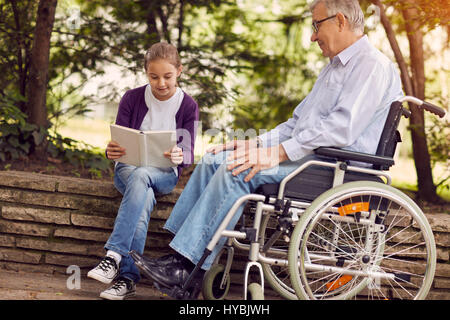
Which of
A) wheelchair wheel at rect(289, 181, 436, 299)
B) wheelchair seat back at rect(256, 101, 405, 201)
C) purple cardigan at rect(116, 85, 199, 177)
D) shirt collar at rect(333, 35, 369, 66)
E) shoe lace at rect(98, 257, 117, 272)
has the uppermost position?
shirt collar at rect(333, 35, 369, 66)

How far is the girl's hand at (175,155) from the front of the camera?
108 inches

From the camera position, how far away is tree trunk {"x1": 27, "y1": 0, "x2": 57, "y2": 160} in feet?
12.7

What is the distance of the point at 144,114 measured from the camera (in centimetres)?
301

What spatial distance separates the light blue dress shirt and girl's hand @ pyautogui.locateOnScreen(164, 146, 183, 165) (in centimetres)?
56

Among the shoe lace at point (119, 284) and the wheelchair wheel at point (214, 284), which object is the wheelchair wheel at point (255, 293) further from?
the shoe lace at point (119, 284)

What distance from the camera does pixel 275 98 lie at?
571 centimetres

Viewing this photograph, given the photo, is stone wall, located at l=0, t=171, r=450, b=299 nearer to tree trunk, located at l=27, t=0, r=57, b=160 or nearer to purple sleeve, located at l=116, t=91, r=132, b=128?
purple sleeve, located at l=116, t=91, r=132, b=128

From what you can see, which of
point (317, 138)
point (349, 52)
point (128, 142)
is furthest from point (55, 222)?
point (349, 52)

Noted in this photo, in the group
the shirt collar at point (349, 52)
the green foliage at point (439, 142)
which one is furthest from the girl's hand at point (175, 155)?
the green foliage at point (439, 142)

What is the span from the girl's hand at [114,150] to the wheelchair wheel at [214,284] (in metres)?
0.72

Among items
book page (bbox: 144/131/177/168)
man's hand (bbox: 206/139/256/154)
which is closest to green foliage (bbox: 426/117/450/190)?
man's hand (bbox: 206/139/256/154)

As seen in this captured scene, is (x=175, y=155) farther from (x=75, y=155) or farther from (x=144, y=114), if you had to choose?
(x=75, y=155)
